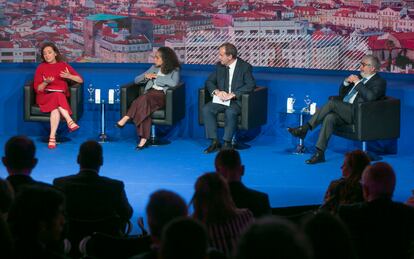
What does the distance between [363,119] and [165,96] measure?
6.83 ft

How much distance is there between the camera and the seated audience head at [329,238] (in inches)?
103

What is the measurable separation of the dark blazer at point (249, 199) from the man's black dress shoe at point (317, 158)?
4006 millimetres

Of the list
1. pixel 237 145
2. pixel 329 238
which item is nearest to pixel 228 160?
pixel 329 238

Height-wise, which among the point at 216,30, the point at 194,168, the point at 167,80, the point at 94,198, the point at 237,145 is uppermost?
the point at 216,30

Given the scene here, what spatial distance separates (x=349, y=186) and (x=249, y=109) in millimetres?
3983

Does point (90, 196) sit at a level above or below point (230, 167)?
below

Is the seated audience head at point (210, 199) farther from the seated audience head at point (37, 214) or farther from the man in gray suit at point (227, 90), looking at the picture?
the man in gray suit at point (227, 90)

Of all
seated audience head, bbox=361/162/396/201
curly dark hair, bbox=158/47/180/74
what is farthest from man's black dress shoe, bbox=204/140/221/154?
seated audience head, bbox=361/162/396/201

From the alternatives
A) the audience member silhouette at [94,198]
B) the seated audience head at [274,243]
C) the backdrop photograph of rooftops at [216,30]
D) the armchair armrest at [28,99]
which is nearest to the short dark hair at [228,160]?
the audience member silhouette at [94,198]

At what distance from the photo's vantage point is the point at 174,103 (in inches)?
363

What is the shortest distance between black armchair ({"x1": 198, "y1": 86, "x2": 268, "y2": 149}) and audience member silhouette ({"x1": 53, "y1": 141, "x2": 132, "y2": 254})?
158 inches

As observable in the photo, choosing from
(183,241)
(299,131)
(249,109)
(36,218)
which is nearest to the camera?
(183,241)

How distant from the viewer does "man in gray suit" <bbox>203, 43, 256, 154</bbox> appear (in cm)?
898

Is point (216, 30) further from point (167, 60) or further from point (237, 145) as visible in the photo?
point (237, 145)
